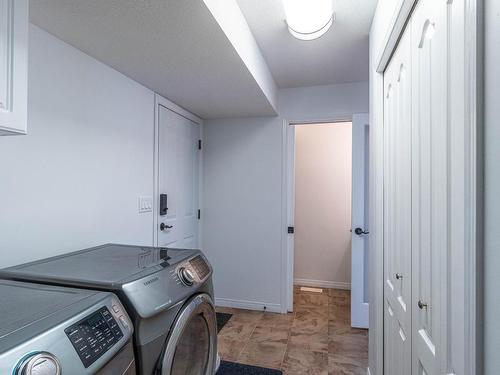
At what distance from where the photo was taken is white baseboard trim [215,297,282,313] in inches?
118

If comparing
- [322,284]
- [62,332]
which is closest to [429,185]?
[62,332]

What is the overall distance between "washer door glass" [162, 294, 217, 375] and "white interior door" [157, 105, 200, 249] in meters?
1.15

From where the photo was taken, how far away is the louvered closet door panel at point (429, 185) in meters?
0.78

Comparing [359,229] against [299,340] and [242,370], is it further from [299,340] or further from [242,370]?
[242,370]

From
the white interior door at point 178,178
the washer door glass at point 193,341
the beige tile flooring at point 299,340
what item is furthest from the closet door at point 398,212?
the white interior door at point 178,178

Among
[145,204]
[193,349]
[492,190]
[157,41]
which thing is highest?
[157,41]

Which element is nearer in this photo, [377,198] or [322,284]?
[377,198]

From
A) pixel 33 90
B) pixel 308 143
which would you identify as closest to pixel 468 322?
pixel 33 90

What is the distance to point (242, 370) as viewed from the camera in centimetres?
202

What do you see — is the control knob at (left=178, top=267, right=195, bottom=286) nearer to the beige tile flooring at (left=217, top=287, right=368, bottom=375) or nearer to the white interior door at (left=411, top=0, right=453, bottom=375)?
the white interior door at (left=411, top=0, right=453, bottom=375)

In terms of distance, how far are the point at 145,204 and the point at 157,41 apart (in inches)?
45.7

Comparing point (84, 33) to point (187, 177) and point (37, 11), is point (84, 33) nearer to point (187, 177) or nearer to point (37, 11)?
point (37, 11)

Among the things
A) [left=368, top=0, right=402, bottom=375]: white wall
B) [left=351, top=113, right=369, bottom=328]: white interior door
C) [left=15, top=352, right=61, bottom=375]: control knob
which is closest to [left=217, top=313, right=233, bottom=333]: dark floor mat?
[left=351, top=113, right=369, bottom=328]: white interior door

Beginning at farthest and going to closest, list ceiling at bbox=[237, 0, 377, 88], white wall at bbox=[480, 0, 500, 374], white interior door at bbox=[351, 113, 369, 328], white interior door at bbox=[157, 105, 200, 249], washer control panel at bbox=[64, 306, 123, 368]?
white interior door at bbox=[351, 113, 369, 328] < white interior door at bbox=[157, 105, 200, 249] < ceiling at bbox=[237, 0, 377, 88] < washer control panel at bbox=[64, 306, 123, 368] < white wall at bbox=[480, 0, 500, 374]
